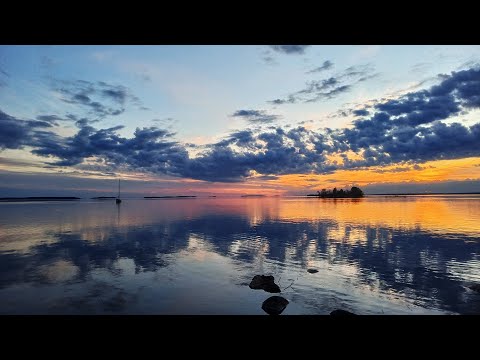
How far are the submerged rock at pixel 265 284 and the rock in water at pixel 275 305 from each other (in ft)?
6.06

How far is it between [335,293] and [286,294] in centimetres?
258

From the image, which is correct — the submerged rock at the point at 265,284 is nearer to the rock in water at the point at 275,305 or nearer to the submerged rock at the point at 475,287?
the rock in water at the point at 275,305

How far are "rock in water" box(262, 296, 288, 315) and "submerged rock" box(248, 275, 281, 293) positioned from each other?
6.06 ft

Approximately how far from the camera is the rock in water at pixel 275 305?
1215 cm

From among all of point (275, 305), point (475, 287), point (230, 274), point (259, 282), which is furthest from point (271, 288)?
point (475, 287)

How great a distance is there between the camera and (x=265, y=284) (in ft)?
50.3

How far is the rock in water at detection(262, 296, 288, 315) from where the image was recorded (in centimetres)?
1215

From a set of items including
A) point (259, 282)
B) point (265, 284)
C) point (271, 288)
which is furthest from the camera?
point (259, 282)

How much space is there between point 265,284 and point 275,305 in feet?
9.46

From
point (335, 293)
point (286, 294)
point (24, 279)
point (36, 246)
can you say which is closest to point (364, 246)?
point (335, 293)

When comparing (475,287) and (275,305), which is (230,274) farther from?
(475,287)

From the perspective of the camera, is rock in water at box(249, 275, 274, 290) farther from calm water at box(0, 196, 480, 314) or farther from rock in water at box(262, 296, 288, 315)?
rock in water at box(262, 296, 288, 315)

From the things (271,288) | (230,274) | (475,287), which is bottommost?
(230,274)
